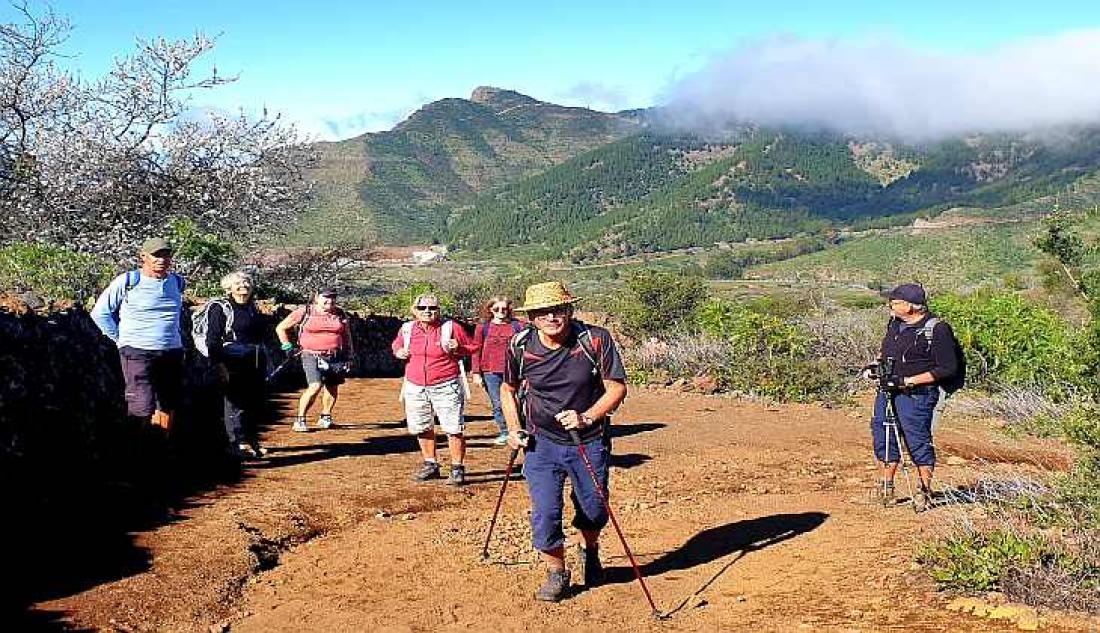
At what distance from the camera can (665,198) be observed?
128m

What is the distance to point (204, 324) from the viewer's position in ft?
29.8

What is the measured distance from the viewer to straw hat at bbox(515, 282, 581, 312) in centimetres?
560

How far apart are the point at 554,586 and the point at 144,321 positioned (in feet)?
12.5

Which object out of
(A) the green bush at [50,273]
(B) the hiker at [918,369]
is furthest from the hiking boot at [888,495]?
(A) the green bush at [50,273]

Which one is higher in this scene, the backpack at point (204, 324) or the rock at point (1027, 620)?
the backpack at point (204, 324)

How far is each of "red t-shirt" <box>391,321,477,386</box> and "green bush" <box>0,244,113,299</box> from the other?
24.2 ft

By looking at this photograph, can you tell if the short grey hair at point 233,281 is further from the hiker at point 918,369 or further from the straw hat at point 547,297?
the hiker at point 918,369

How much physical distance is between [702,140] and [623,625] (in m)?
163

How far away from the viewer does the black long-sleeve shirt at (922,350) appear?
7.41 meters

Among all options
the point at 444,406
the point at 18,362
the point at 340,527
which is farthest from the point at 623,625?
the point at 18,362

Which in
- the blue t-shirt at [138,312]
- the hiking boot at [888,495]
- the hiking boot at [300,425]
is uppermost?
the blue t-shirt at [138,312]

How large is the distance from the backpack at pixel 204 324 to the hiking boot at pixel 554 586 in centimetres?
453

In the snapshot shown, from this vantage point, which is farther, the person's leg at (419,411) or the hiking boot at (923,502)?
the person's leg at (419,411)

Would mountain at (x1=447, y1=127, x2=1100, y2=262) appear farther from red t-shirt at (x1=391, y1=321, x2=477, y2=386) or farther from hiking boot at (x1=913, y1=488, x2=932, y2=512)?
hiking boot at (x1=913, y1=488, x2=932, y2=512)
